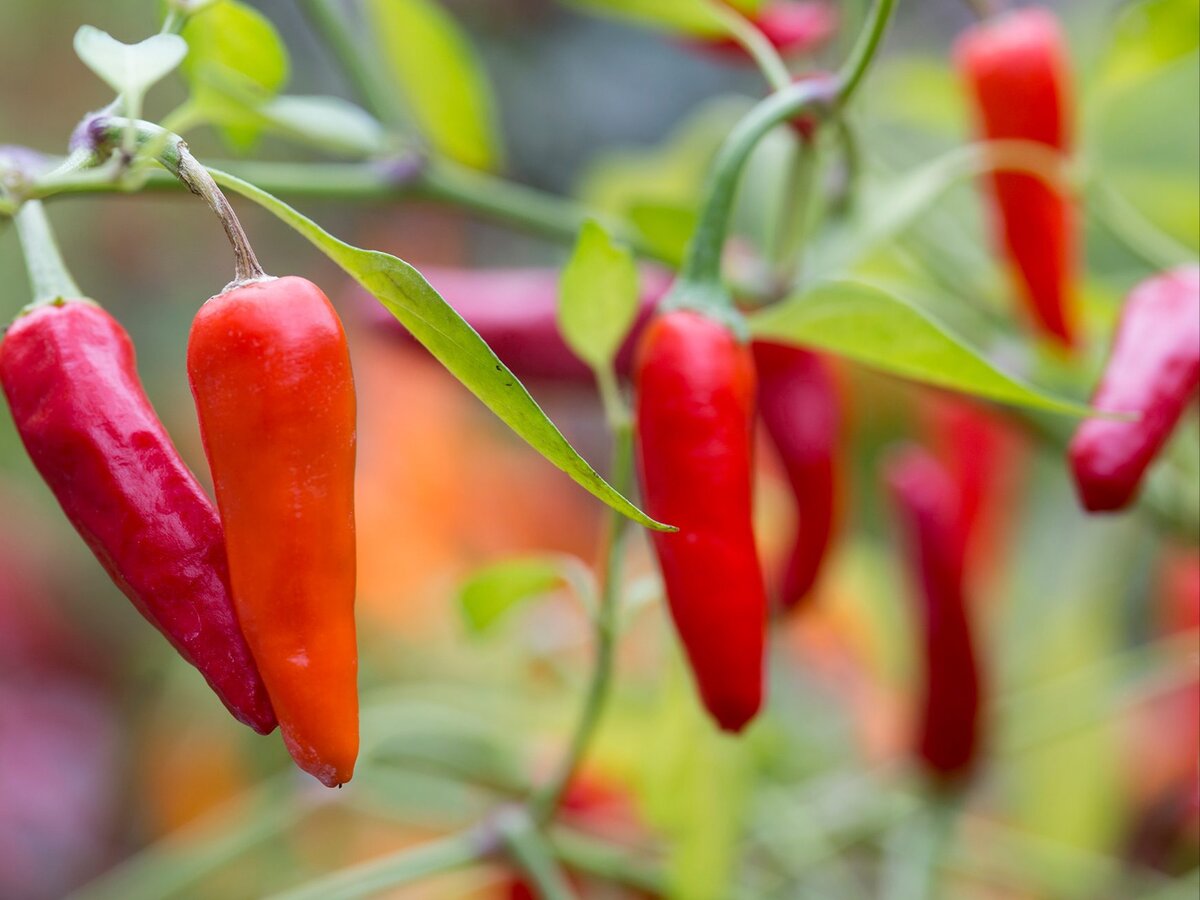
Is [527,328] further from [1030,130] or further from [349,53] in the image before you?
[1030,130]

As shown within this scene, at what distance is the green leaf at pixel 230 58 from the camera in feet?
1.73

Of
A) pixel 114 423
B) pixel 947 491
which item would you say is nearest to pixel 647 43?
pixel 947 491

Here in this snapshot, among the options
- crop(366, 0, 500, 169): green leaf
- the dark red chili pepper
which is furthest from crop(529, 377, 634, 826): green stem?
crop(366, 0, 500, 169): green leaf

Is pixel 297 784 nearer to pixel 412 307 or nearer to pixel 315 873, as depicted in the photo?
pixel 315 873

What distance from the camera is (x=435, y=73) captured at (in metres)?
0.74

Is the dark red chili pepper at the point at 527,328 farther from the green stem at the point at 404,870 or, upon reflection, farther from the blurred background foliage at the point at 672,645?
the green stem at the point at 404,870

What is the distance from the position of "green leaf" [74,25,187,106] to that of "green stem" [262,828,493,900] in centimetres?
39

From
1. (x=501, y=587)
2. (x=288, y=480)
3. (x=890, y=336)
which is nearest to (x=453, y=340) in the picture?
(x=288, y=480)

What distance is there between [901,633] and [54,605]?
1.11 m

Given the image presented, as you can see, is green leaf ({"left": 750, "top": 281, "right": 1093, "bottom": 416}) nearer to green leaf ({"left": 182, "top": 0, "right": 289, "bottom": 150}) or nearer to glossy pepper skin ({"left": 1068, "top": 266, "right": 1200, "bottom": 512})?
glossy pepper skin ({"left": 1068, "top": 266, "right": 1200, "bottom": 512})

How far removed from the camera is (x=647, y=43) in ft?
8.32

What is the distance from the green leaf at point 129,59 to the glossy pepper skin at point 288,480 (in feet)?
0.22

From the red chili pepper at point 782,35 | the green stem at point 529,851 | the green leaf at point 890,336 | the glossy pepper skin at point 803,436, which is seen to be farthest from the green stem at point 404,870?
the red chili pepper at point 782,35

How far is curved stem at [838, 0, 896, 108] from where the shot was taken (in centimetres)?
46
